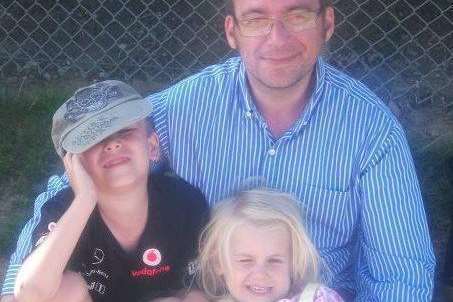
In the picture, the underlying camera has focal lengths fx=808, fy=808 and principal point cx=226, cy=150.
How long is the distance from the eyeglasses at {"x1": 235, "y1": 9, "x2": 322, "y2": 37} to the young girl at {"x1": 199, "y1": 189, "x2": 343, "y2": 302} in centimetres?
53

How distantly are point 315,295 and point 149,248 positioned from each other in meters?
0.56

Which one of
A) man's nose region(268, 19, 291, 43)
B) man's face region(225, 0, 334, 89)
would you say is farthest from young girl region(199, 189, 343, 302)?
man's nose region(268, 19, 291, 43)

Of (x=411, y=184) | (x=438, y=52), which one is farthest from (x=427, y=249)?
(x=438, y=52)

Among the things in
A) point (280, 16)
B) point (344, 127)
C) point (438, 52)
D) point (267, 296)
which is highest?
point (438, 52)

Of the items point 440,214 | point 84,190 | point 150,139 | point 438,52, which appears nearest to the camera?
point 84,190

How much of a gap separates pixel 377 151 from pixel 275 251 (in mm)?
469

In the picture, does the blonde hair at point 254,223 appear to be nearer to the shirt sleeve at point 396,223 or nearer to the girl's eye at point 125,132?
the shirt sleeve at point 396,223

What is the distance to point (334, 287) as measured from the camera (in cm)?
281

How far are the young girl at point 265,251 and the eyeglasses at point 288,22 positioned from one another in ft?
1.72

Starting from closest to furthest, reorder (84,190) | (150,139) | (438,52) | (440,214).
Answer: (84,190)
(150,139)
(440,214)
(438,52)

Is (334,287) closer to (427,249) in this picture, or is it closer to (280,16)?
(427,249)

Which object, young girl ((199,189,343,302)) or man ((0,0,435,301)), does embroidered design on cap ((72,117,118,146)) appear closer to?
man ((0,0,435,301))

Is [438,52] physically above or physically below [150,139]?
above

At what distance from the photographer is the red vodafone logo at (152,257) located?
2.63 meters
